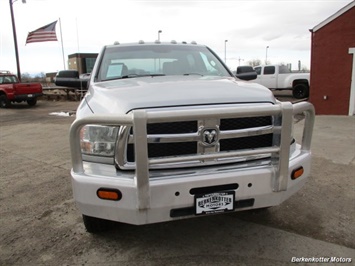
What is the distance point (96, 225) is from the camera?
9.82ft

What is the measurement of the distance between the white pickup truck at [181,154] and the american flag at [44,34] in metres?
16.9

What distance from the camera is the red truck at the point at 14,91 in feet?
54.8

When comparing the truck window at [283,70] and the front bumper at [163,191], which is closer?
the front bumper at [163,191]

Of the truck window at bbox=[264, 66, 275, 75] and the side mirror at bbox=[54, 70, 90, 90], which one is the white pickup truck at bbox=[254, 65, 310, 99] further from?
A: the side mirror at bbox=[54, 70, 90, 90]

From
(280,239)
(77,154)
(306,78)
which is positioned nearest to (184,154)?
(77,154)

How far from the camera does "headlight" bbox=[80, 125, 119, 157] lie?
237cm

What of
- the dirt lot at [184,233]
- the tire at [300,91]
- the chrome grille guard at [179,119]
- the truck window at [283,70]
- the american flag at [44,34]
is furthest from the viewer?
the truck window at [283,70]

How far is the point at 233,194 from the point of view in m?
2.32

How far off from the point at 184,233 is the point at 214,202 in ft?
3.08

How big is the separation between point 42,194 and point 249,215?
8.48 feet

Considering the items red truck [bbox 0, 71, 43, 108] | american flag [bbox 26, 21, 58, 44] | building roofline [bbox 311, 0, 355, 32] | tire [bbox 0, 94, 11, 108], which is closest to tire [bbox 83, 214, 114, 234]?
building roofline [bbox 311, 0, 355, 32]

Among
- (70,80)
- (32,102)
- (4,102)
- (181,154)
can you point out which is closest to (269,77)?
(32,102)

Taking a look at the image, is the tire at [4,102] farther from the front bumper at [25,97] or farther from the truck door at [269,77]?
the truck door at [269,77]

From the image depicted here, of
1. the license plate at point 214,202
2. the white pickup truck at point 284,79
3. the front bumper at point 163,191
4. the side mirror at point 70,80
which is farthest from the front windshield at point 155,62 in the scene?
the white pickup truck at point 284,79
